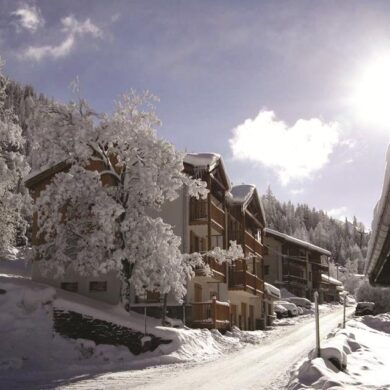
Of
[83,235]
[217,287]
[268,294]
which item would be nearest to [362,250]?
[268,294]

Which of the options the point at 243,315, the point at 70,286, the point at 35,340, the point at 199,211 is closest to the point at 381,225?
the point at 35,340

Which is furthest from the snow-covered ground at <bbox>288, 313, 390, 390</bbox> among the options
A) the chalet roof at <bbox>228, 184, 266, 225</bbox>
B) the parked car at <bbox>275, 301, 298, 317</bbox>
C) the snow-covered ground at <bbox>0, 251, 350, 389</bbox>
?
the parked car at <bbox>275, 301, 298, 317</bbox>

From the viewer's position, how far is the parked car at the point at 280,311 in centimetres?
5484

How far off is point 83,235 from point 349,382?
625 inches

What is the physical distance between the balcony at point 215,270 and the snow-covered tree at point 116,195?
5.26 metres

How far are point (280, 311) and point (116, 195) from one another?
35.3 meters

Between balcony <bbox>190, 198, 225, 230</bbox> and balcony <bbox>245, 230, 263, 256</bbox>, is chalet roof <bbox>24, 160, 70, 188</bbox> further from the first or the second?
balcony <bbox>245, 230, 263, 256</bbox>

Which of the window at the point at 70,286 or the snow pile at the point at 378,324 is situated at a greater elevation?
the window at the point at 70,286

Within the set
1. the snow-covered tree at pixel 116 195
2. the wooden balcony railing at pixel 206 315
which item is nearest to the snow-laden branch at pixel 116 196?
the snow-covered tree at pixel 116 195

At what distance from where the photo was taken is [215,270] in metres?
31.9

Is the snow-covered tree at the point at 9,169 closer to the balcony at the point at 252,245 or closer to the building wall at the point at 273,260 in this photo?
the balcony at the point at 252,245

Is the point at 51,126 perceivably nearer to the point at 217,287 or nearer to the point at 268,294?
the point at 217,287

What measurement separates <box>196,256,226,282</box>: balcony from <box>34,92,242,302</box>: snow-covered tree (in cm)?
526

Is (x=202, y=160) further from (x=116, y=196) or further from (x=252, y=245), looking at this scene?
(x=252, y=245)
